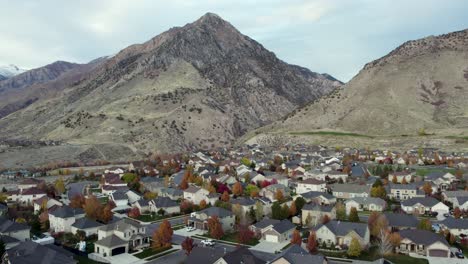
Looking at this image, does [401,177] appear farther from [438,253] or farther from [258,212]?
[438,253]

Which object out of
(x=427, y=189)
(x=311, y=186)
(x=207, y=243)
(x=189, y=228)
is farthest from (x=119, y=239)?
(x=427, y=189)

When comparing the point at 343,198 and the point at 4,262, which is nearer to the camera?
the point at 4,262

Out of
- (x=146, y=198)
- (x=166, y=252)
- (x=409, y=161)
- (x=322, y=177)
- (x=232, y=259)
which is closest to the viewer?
(x=232, y=259)

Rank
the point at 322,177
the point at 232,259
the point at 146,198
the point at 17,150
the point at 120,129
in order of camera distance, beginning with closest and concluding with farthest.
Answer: the point at 232,259 < the point at 146,198 < the point at 322,177 < the point at 17,150 < the point at 120,129

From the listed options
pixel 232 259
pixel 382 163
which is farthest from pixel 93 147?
pixel 232 259

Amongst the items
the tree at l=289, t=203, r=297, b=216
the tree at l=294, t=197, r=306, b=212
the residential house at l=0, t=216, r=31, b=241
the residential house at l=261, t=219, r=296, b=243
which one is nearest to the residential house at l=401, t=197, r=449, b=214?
the tree at l=294, t=197, r=306, b=212

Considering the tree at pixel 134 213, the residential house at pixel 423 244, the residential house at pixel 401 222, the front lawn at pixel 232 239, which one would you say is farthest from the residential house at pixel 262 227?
the tree at pixel 134 213

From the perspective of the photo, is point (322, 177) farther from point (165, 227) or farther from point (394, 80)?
point (394, 80)

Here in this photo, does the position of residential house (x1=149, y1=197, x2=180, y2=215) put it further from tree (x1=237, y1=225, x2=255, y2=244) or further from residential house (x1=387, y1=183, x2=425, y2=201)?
residential house (x1=387, y1=183, x2=425, y2=201)
